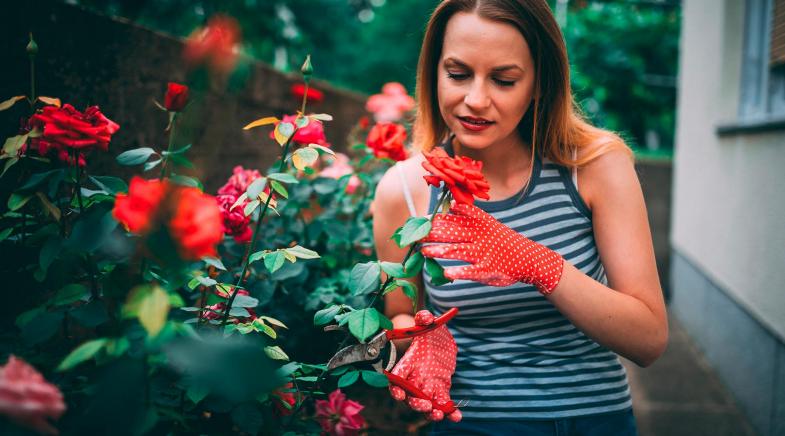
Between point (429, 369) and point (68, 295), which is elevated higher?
point (68, 295)

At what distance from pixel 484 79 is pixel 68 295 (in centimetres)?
97

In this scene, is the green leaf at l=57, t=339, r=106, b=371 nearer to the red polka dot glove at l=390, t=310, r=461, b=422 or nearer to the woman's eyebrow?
the red polka dot glove at l=390, t=310, r=461, b=422

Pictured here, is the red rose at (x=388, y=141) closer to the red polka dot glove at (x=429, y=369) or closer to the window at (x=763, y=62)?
the red polka dot glove at (x=429, y=369)

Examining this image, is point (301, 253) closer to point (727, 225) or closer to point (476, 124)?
point (476, 124)

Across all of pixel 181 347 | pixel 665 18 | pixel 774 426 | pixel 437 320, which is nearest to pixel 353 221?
pixel 437 320

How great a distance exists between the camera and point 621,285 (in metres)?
1.44

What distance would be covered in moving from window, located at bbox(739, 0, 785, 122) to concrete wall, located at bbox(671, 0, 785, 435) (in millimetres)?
85

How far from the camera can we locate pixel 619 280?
1.44m

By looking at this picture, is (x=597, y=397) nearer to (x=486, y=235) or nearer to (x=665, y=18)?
(x=486, y=235)

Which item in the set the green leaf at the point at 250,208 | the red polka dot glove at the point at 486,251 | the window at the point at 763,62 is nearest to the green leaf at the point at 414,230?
the red polka dot glove at the point at 486,251

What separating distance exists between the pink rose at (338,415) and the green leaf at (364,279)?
322 millimetres

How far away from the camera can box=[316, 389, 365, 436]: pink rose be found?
49.6 inches

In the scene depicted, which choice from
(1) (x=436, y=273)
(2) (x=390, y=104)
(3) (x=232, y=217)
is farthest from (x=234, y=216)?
(2) (x=390, y=104)

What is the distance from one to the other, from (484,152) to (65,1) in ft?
3.78
